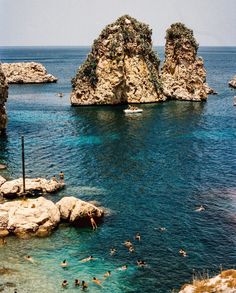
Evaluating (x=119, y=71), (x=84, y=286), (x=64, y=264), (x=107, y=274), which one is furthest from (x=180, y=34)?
(x=84, y=286)

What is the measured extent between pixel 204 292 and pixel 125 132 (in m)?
79.5

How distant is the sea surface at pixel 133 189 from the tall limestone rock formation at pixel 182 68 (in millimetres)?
18741

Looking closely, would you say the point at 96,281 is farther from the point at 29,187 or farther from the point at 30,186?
the point at 30,186

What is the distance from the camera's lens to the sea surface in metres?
42.0

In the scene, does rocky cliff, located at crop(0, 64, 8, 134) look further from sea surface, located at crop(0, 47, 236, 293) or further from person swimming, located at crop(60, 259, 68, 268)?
person swimming, located at crop(60, 259, 68, 268)

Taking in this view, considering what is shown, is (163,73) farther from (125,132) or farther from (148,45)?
(125,132)

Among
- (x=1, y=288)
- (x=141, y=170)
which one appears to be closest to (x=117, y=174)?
(x=141, y=170)

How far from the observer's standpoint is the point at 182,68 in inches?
5846

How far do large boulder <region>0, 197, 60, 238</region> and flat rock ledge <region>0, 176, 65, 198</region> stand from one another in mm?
6288

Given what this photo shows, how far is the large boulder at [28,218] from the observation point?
49.7 m

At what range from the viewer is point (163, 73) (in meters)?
155

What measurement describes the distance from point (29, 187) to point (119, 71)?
76.7 m

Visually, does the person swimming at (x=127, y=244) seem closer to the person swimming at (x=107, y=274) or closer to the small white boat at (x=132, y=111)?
the person swimming at (x=107, y=274)

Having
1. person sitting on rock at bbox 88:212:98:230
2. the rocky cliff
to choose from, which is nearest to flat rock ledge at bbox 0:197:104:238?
person sitting on rock at bbox 88:212:98:230
